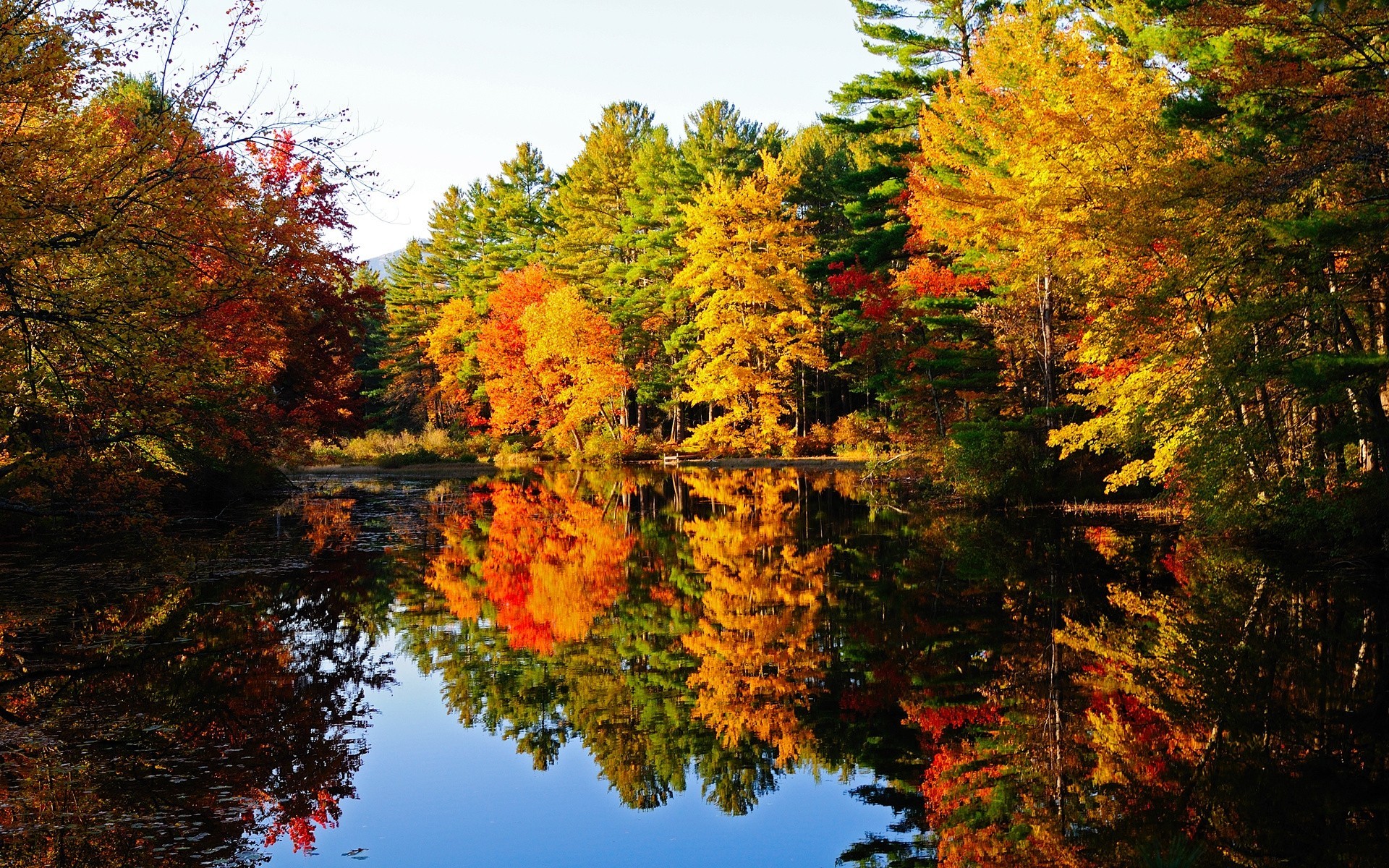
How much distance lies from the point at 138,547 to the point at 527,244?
42.3 metres

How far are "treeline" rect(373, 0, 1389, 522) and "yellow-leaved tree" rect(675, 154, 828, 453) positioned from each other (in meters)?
0.12

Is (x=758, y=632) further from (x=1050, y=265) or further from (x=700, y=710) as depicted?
(x=1050, y=265)

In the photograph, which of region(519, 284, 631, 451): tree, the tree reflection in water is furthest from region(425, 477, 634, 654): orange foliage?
region(519, 284, 631, 451): tree

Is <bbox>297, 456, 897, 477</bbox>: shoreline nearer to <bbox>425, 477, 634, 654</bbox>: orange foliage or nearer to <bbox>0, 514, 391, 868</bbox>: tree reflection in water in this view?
<bbox>425, 477, 634, 654</bbox>: orange foliage

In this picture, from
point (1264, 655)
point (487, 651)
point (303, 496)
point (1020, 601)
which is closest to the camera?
point (1264, 655)

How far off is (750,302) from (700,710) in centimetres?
3105

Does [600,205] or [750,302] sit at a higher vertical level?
[600,205]

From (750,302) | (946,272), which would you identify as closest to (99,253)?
(946,272)

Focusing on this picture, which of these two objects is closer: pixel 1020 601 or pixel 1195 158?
pixel 1020 601

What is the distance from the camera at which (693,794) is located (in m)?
6.54

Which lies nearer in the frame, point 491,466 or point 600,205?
point 491,466

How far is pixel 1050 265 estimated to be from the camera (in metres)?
18.2

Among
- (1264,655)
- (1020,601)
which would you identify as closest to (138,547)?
(1020,601)

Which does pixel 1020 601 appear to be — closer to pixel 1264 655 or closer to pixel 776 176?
pixel 1264 655
